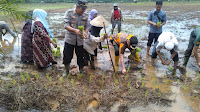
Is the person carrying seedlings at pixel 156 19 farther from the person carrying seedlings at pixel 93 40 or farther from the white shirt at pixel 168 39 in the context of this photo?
the person carrying seedlings at pixel 93 40

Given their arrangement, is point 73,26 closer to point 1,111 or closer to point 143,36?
point 1,111

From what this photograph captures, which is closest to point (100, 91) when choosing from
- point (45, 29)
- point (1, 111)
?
point (1, 111)

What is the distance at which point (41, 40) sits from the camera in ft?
11.7

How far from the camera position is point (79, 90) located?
9.45 ft

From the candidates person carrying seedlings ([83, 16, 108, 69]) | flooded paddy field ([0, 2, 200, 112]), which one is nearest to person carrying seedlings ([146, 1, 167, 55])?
flooded paddy field ([0, 2, 200, 112])

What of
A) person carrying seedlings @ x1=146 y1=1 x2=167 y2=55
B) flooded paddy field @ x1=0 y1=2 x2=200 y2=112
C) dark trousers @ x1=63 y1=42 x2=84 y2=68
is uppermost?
person carrying seedlings @ x1=146 y1=1 x2=167 y2=55

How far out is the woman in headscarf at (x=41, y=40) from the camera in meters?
3.46

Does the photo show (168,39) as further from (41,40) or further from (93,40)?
(41,40)

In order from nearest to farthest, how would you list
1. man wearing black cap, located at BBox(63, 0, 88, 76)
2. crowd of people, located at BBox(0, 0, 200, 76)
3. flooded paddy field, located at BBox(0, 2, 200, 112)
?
1. flooded paddy field, located at BBox(0, 2, 200, 112)
2. man wearing black cap, located at BBox(63, 0, 88, 76)
3. crowd of people, located at BBox(0, 0, 200, 76)

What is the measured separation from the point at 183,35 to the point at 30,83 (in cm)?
727

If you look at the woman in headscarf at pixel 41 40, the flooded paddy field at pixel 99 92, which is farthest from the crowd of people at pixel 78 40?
the flooded paddy field at pixel 99 92

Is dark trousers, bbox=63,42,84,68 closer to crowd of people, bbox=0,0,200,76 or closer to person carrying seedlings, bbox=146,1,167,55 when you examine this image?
crowd of people, bbox=0,0,200,76

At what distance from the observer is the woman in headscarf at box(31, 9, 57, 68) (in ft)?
11.4

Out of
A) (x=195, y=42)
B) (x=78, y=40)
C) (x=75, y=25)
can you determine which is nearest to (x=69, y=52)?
(x=78, y=40)
